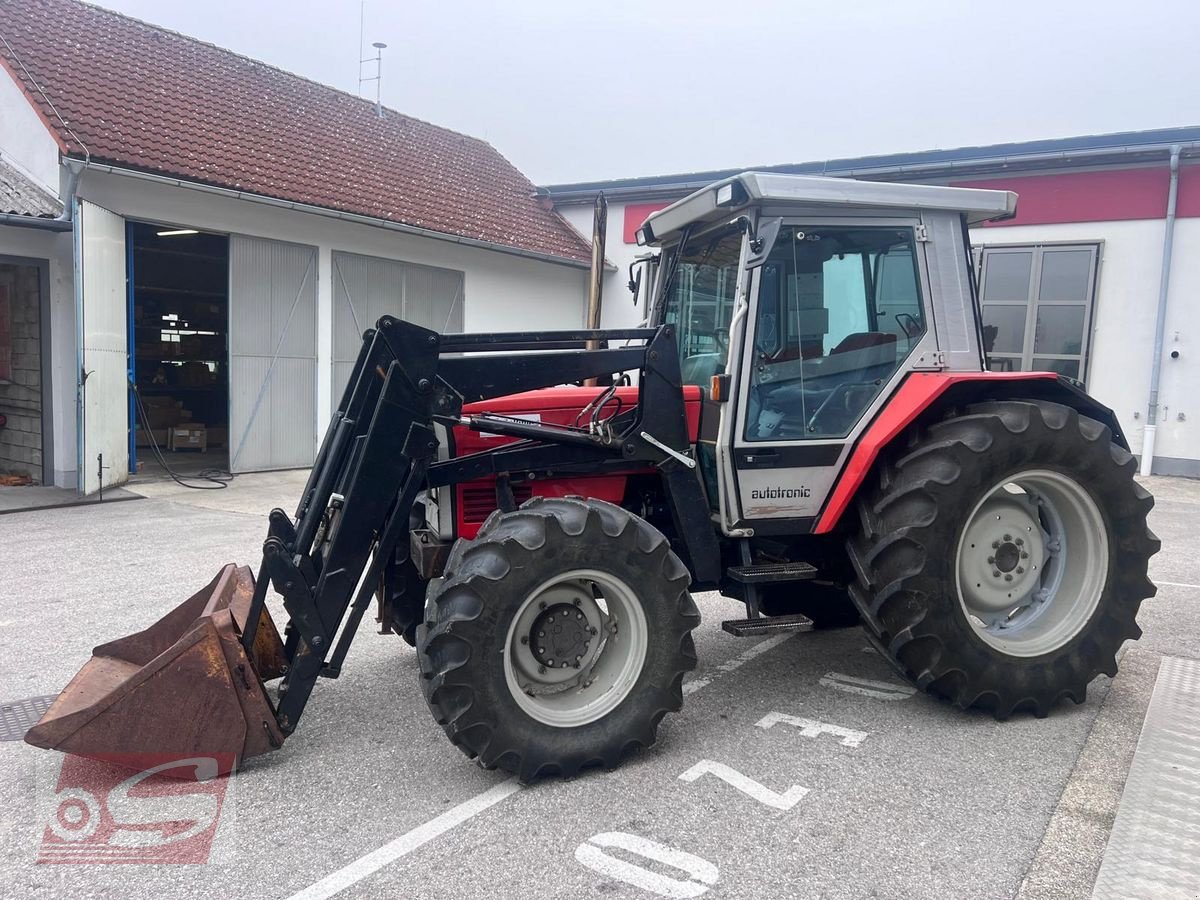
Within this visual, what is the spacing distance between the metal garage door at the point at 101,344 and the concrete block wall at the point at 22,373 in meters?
1.01

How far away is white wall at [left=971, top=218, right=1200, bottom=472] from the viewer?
41.8 ft

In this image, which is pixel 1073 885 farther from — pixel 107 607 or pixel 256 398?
pixel 256 398

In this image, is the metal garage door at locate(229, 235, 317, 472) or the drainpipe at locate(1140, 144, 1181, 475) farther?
the drainpipe at locate(1140, 144, 1181, 475)

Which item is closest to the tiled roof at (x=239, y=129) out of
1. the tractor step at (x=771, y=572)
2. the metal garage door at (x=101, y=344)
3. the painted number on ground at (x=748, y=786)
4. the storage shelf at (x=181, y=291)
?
the metal garage door at (x=101, y=344)

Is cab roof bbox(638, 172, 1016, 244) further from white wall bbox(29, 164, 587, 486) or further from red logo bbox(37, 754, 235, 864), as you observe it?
white wall bbox(29, 164, 587, 486)

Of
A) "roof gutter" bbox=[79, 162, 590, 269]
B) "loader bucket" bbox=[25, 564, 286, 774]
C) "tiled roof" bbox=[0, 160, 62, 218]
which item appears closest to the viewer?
"loader bucket" bbox=[25, 564, 286, 774]

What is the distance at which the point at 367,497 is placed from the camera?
349 centimetres

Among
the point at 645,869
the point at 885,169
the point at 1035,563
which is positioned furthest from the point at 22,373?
the point at 885,169

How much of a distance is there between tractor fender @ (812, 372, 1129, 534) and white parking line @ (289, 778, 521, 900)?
1845mm

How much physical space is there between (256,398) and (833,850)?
35.4ft

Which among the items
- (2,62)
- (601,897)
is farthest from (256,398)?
(601,897)

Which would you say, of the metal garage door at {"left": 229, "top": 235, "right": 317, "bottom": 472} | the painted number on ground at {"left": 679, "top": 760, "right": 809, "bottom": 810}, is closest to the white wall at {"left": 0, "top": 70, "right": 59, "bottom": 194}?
the metal garage door at {"left": 229, "top": 235, "right": 317, "bottom": 472}

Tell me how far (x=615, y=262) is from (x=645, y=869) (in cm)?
1553

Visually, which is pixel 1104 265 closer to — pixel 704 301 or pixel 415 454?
pixel 704 301
